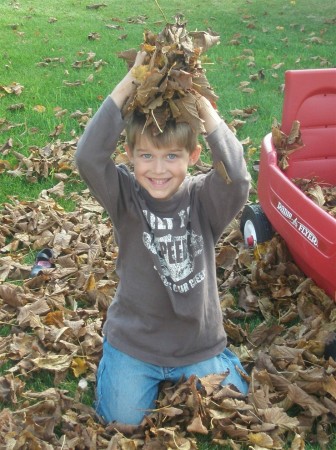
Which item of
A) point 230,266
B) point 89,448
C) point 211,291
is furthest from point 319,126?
point 89,448

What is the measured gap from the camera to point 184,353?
2.93 meters

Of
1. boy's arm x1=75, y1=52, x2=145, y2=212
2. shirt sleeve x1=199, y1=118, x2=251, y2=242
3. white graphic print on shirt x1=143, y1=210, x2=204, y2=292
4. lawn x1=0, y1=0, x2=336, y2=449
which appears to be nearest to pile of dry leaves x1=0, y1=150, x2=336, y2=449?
lawn x1=0, y1=0, x2=336, y2=449

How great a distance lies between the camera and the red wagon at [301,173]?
348 centimetres

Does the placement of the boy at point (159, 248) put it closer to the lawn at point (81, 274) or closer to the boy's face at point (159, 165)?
the boy's face at point (159, 165)

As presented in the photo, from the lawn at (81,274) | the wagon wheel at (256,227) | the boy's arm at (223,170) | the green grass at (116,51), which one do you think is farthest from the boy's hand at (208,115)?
the green grass at (116,51)

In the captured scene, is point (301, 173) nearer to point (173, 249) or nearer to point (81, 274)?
point (81, 274)

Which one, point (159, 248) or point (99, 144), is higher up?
point (99, 144)

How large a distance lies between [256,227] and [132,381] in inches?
59.9

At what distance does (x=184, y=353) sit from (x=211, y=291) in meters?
0.29

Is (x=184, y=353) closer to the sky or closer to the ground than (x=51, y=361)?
closer to the sky

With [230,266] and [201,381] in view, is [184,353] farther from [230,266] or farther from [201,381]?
[230,266]

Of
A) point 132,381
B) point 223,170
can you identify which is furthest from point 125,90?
point 132,381

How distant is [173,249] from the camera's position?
110 inches

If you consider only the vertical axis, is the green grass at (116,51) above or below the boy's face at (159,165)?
→ below
